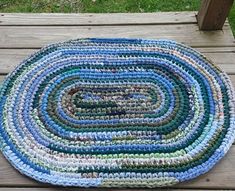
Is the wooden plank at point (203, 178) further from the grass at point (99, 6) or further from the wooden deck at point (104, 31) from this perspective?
the grass at point (99, 6)

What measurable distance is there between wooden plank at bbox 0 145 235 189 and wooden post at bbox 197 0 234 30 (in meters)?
0.57

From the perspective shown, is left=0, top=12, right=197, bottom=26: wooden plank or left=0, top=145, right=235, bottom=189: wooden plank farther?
left=0, top=12, right=197, bottom=26: wooden plank

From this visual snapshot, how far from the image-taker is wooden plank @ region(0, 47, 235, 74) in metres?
1.47

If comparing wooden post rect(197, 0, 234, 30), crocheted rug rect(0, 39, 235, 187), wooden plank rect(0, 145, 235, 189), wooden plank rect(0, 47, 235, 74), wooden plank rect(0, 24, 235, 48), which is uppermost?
wooden post rect(197, 0, 234, 30)

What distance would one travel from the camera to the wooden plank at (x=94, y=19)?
1.62m

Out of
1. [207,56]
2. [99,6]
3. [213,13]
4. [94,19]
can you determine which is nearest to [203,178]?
[207,56]

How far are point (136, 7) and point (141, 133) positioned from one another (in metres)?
0.97

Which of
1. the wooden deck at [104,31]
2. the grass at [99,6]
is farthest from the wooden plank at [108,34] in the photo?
the grass at [99,6]

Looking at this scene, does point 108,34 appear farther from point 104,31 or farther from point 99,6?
point 99,6

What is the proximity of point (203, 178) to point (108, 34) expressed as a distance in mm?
641

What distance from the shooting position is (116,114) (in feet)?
4.36

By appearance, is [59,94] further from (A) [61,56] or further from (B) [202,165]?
(B) [202,165]

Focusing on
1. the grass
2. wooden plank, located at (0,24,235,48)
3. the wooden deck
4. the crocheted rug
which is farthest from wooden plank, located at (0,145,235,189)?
the grass

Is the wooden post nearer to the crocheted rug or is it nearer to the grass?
the crocheted rug
